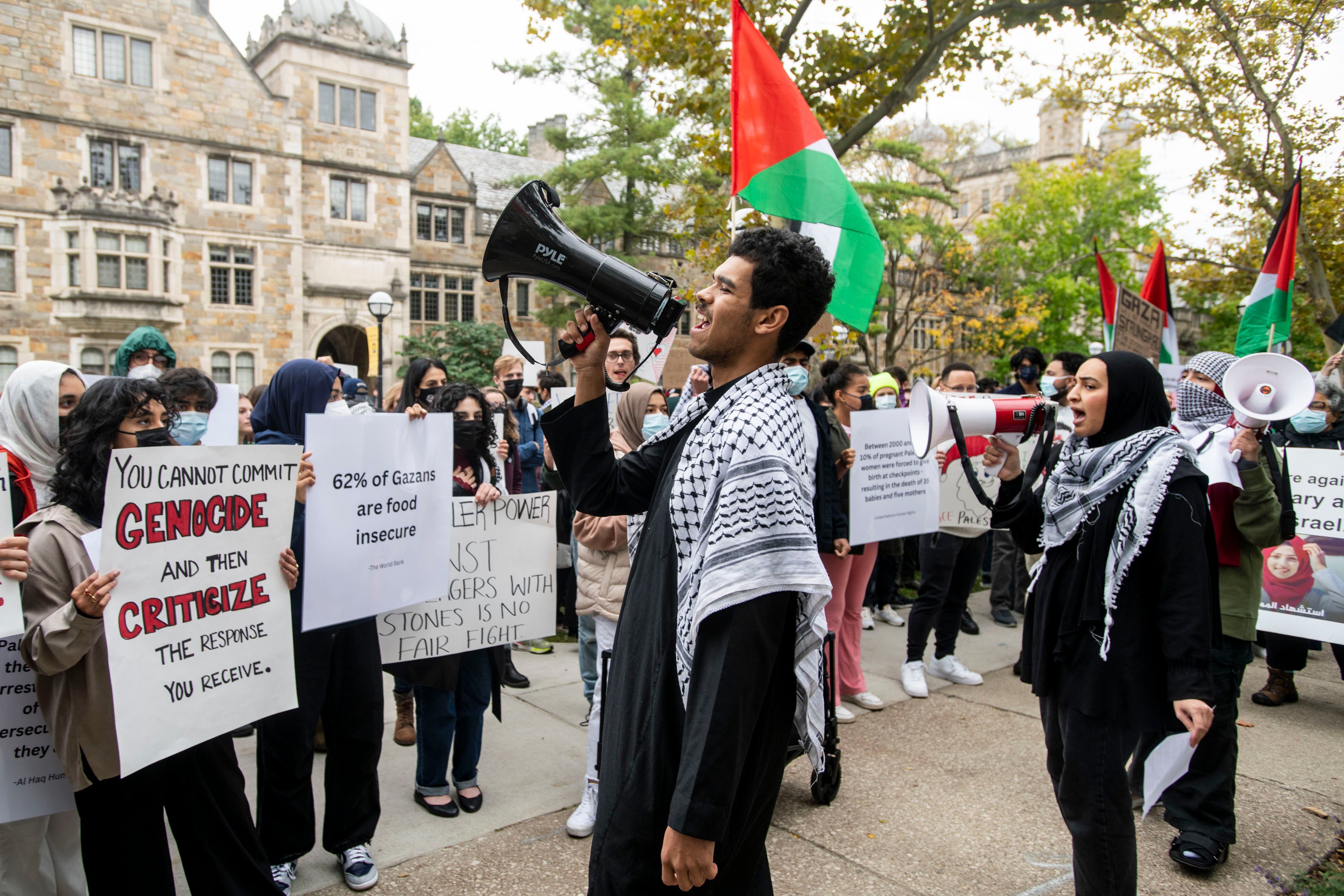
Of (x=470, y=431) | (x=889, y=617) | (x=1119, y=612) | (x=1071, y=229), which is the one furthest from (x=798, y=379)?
(x=1071, y=229)

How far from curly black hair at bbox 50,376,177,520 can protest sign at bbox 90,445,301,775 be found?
142 millimetres

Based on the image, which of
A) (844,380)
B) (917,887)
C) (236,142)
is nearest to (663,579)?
(917,887)

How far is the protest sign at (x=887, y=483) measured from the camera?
577 centimetres

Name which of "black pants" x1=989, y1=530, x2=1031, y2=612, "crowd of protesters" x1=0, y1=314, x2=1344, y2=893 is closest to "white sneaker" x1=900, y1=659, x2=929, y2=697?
"crowd of protesters" x1=0, y1=314, x2=1344, y2=893

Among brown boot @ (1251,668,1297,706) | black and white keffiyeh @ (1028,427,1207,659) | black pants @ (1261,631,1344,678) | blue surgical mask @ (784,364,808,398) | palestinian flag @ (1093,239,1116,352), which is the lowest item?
brown boot @ (1251,668,1297,706)

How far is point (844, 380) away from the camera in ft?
19.8

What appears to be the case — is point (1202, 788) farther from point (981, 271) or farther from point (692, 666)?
point (981, 271)

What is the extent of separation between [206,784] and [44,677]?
565mm

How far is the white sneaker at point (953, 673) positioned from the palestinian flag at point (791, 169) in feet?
8.58

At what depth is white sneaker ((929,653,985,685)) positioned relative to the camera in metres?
6.14

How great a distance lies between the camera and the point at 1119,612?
114 inches

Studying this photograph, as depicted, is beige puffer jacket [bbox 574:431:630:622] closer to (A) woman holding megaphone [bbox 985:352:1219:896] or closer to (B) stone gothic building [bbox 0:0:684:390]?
(A) woman holding megaphone [bbox 985:352:1219:896]

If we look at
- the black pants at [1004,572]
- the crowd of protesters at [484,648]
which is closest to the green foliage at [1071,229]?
the black pants at [1004,572]

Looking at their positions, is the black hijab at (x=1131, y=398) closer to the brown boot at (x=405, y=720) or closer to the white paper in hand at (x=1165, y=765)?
the white paper in hand at (x=1165, y=765)
